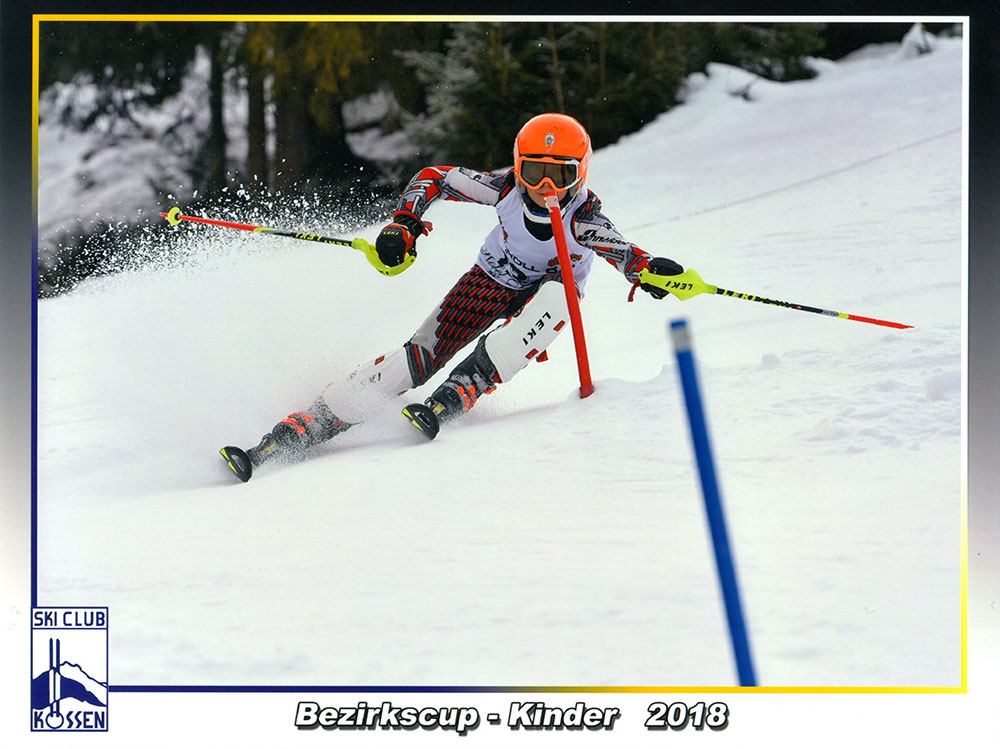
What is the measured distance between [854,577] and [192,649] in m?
1.88

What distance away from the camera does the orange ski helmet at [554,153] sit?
9.15ft

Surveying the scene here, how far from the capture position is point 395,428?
115 inches

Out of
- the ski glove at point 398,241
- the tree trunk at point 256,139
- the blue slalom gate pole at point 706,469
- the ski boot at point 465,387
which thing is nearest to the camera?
the blue slalom gate pole at point 706,469

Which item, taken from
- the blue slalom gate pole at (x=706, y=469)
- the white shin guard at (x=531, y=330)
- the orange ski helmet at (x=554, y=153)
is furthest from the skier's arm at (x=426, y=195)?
the blue slalom gate pole at (x=706, y=469)

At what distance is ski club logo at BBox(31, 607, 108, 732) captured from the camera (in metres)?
2.50

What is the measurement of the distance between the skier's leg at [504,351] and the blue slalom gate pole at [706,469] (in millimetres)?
1176

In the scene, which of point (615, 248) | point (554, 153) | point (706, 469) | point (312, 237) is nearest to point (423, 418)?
point (312, 237)

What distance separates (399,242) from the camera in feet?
9.20

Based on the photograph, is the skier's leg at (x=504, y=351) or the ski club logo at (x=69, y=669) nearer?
the ski club logo at (x=69, y=669)

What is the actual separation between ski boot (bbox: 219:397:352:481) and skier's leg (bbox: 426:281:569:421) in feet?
1.12

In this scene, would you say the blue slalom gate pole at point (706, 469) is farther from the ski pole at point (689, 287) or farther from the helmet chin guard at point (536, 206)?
the helmet chin guard at point (536, 206)

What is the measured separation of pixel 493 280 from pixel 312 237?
0.61 meters
